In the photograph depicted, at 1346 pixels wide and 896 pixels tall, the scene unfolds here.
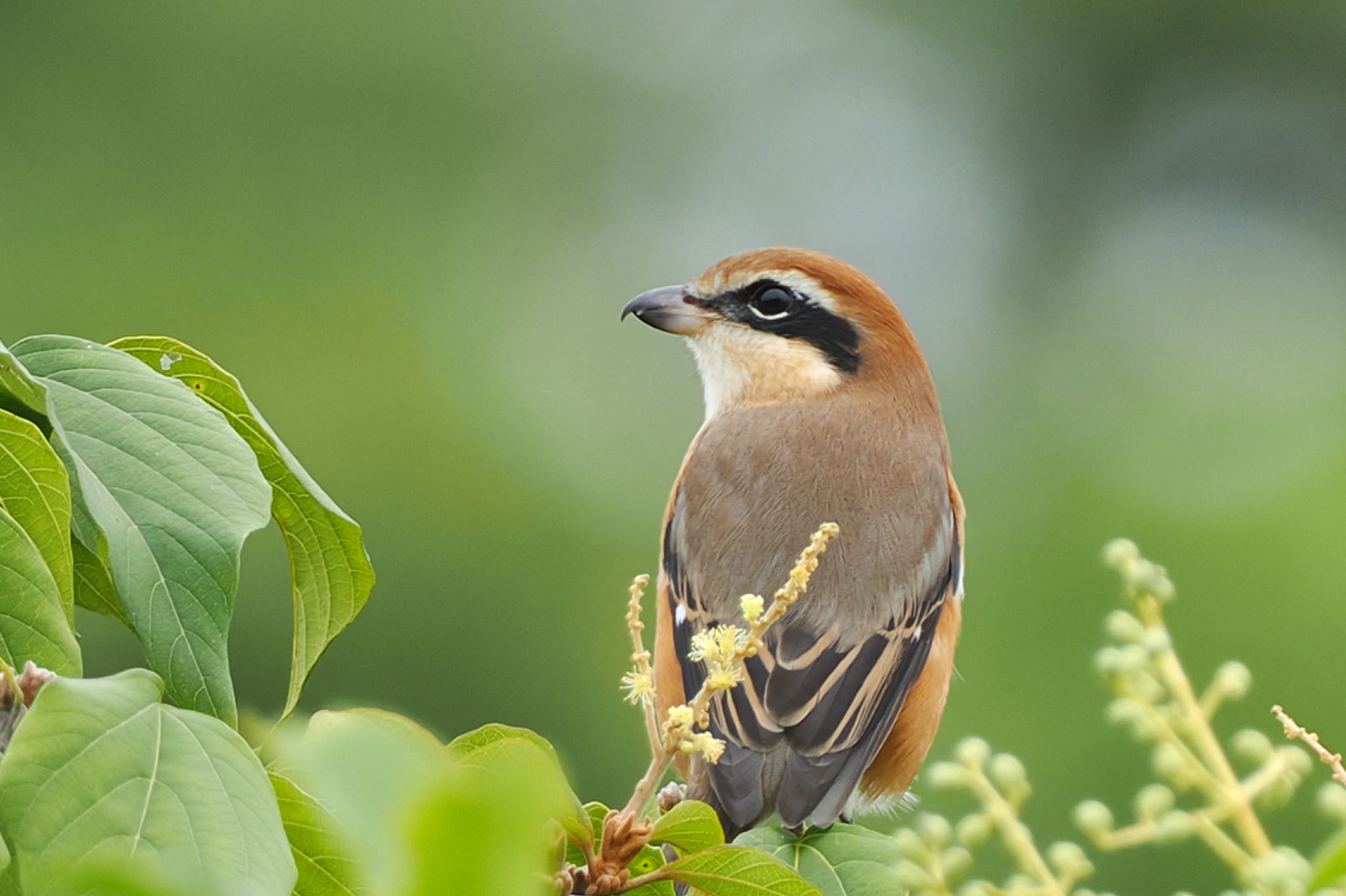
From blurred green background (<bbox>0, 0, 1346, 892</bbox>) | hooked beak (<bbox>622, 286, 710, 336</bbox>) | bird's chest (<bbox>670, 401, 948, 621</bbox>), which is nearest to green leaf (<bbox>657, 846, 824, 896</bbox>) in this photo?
bird's chest (<bbox>670, 401, 948, 621</bbox>)

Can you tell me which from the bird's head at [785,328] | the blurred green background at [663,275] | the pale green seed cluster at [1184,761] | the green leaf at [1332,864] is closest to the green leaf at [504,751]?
the pale green seed cluster at [1184,761]

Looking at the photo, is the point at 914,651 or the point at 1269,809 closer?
the point at 1269,809

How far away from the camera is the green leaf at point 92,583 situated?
1.47 metres

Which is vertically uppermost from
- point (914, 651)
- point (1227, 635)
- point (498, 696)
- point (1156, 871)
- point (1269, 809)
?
point (1269, 809)

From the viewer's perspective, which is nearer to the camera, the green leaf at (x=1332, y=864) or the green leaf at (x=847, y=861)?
the green leaf at (x=1332, y=864)

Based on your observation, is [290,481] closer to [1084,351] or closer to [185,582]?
[185,582]

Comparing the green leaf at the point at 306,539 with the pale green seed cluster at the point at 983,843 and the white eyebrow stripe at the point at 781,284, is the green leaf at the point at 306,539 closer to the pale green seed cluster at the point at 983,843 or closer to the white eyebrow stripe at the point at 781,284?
the pale green seed cluster at the point at 983,843

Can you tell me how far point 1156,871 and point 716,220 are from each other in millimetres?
11156

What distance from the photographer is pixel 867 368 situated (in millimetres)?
3852

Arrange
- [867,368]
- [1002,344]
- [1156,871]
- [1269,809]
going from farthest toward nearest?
[1002,344] < [1156,871] < [867,368] < [1269,809]

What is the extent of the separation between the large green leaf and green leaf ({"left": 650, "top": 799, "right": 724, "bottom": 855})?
0.02m

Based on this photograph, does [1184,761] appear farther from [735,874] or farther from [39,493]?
[39,493]

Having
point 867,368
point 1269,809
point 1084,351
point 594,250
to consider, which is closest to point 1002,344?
point 1084,351

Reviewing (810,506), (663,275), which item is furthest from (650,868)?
(663,275)
